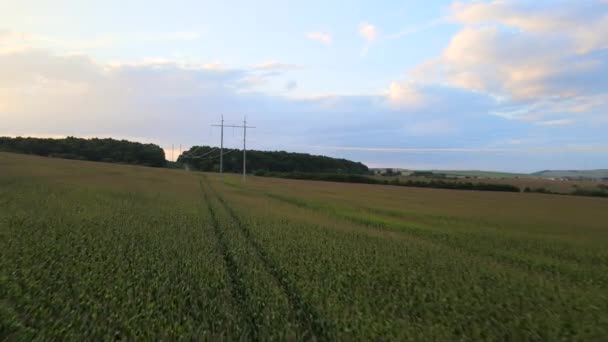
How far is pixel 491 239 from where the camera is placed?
18750 mm

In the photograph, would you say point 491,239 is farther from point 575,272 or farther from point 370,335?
point 370,335

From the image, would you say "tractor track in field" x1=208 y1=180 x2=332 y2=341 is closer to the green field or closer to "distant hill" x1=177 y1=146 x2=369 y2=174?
the green field

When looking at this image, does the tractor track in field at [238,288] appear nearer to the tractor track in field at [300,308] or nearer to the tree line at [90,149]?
the tractor track in field at [300,308]

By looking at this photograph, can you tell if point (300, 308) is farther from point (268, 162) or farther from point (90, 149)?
point (90, 149)

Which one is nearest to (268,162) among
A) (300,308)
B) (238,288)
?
(238,288)

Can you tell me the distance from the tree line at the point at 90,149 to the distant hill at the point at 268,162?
50.8 feet

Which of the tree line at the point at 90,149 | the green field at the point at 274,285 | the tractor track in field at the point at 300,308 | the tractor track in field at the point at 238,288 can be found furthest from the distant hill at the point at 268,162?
the tractor track in field at the point at 300,308

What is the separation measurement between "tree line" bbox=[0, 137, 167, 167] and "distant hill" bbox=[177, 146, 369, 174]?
15.5 m

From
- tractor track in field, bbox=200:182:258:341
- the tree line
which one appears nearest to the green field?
tractor track in field, bbox=200:182:258:341

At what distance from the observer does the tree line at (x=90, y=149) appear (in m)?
116

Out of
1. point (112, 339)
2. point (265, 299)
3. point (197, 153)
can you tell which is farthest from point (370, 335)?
point (197, 153)

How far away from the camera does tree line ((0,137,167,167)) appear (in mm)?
116125

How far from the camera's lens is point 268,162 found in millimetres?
138625

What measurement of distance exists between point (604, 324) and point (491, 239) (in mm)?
12467
